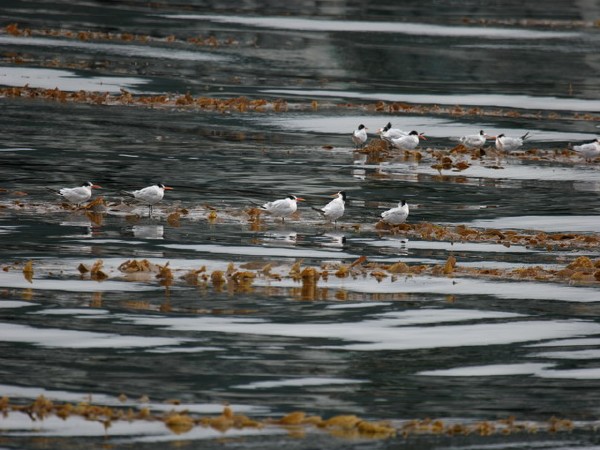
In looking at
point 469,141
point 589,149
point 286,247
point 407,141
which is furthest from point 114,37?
point 286,247

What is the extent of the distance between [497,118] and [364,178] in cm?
774

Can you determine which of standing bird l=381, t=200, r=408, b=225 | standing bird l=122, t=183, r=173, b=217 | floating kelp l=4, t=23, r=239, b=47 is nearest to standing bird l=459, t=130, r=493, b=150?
standing bird l=381, t=200, r=408, b=225

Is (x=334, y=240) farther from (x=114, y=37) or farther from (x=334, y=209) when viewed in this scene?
(x=114, y=37)

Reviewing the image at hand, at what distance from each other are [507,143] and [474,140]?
631 mm

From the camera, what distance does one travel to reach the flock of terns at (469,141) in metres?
24.5

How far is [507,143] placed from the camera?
81.6 ft

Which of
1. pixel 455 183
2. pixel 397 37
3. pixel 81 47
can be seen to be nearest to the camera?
pixel 455 183

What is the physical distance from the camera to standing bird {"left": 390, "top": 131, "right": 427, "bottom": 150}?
24375 mm

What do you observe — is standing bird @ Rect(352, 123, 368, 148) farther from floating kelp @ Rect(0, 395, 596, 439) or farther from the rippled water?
floating kelp @ Rect(0, 395, 596, 439)

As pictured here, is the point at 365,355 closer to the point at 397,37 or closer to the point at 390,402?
the point at 390,402

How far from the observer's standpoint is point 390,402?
10.3m

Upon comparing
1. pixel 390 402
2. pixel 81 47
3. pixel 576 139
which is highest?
pixel 81 47

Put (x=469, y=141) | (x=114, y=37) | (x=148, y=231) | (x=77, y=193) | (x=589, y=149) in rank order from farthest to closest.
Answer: (x=114, y=37)
(x=469, y=141)
(x=589, y=149)
(x=77, y=193)
(x=148, y=231)

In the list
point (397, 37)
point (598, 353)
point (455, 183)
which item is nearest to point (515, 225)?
point (455, 183)
